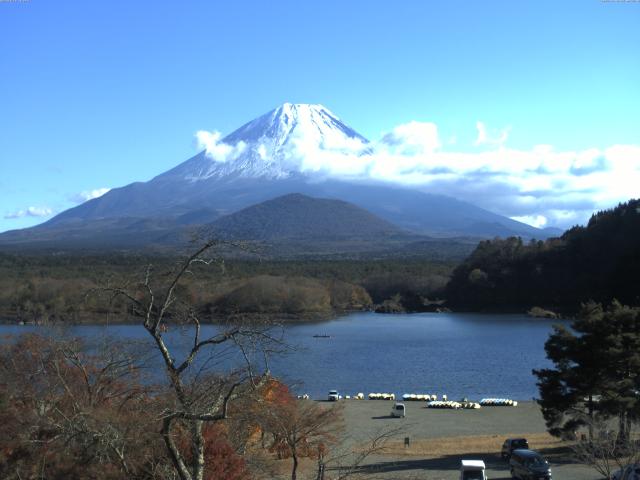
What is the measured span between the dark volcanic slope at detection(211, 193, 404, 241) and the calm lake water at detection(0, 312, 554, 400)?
313ft

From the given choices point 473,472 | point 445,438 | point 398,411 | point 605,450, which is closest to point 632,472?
point 605,450

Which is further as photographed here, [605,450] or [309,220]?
[309,220]

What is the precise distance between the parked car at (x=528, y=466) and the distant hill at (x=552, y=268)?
4901cm

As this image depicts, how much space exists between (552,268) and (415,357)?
106 feet

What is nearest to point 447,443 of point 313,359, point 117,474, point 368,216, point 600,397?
point 600,397

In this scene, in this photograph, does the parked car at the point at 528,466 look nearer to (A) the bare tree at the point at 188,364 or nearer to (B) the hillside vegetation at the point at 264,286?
(A) the bare tree at the point at 188,364

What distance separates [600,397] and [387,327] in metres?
36.3

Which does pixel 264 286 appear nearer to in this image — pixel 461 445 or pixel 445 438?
pixel 445 438

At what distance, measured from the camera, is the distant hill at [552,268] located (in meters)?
60.2

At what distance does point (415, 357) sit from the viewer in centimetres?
3506

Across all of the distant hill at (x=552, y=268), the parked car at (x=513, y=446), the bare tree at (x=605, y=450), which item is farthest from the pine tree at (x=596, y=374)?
the distant hill at (x=552, y=268)

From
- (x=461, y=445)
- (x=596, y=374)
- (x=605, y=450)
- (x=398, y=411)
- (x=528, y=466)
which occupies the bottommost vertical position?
(x=398, y=411)

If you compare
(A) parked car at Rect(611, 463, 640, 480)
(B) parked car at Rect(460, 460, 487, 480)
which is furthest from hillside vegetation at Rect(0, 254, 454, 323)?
(A) parked car at Rect(611, 463, 640, 480)

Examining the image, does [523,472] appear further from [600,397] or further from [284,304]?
[284,304]
